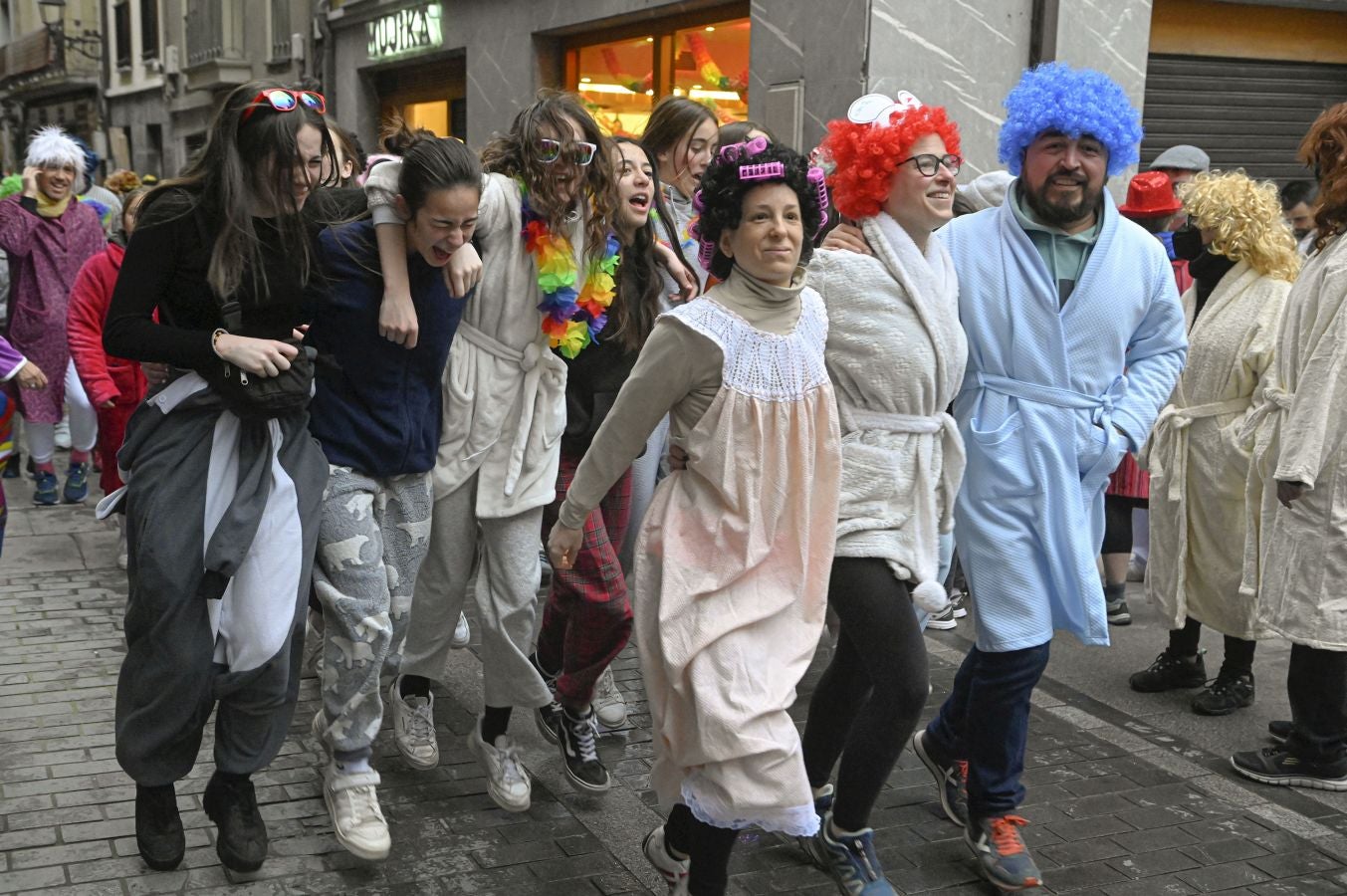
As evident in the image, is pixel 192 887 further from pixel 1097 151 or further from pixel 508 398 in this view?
pixel 1097 151

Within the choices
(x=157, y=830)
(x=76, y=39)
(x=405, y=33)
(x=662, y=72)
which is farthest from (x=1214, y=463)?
(x=76, y=39)

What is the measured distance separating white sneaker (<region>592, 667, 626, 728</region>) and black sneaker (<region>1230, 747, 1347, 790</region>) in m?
2.17

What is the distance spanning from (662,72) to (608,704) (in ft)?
26.7

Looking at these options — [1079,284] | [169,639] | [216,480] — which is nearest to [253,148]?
[216,480]

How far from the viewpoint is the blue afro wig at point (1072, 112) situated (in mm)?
3885

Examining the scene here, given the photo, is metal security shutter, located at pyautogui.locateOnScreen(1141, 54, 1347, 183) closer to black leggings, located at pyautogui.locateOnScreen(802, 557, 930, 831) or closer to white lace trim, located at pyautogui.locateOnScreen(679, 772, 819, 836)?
black leggings, located at pyautogui.locateOnScreen(802, 557, 930, 831)

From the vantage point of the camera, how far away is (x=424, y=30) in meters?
15.2

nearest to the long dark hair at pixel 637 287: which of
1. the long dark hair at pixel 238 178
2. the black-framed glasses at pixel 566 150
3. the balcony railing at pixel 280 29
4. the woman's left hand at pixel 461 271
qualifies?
the black-framed glasses at pixel 566 150

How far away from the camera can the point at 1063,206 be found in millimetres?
3924

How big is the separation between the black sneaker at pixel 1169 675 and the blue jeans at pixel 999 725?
→ 1993mm

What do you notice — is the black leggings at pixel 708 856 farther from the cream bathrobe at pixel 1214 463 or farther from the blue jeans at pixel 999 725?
the cream bathrobe at pixel 1214 463

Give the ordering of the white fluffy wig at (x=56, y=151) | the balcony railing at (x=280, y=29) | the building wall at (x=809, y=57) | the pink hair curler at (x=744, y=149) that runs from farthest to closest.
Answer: the balcony railing at (x=280, y=29), the building wall at (x=809, y=57), the white fluffy wig at (x=56, y=151), the pink hair curler at (x=744, y=149)

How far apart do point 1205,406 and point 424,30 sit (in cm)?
1156

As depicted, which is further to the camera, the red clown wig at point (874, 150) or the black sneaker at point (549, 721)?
the black sneaker at point (549, 721)
